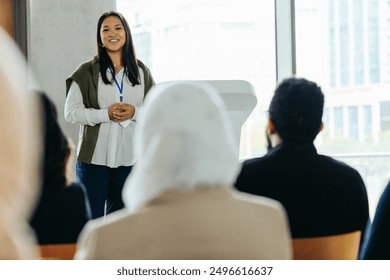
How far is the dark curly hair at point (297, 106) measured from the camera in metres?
2.13

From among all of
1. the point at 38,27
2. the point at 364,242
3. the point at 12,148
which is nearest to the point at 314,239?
the point at 364,242

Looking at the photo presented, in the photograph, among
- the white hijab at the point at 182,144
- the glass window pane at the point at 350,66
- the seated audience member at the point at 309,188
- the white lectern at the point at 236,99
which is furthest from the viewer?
the glass window pane at the point at 350,66

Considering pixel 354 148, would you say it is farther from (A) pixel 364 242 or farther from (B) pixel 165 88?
(B) pixel 165 88

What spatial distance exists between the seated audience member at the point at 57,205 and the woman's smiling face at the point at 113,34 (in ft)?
6.10

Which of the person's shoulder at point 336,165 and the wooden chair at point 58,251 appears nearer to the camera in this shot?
the wooden chair at point 58,251

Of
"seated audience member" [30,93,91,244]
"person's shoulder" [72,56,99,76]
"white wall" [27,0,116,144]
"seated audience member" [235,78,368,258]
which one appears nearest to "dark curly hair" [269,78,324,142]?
"seated audience member" [235,78,368,258]

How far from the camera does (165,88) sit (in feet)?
4.20

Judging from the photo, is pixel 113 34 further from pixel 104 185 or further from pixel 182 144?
pixel 182 144

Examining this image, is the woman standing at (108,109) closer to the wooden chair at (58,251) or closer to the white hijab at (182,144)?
the wooden chair at (58,251)

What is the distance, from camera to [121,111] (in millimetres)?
3582

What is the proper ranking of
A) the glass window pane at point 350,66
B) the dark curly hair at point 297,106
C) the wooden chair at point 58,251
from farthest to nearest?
the glass window pane at point 350,66 → the dark curly hair at point 297,106 → the wooden chair at point 58,251

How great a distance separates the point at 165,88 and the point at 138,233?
0.27m

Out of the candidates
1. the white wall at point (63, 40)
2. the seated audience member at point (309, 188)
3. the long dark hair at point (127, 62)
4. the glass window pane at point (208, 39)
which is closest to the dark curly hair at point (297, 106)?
the seated audience member at point (309, 188)

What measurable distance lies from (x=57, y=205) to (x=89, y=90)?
6.48 ft
